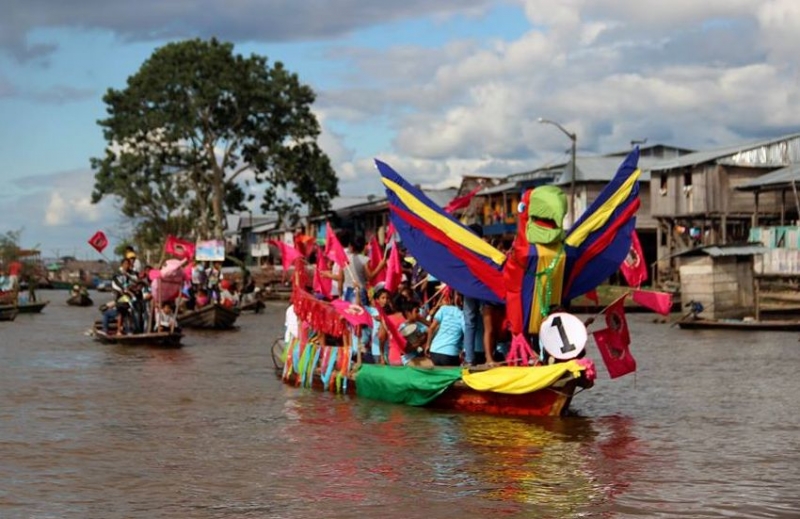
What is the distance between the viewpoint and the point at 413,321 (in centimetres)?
1653

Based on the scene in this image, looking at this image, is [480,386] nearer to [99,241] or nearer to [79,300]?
[99,241]

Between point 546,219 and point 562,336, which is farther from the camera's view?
point 546,219

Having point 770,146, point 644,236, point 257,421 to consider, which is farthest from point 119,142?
point 257,421

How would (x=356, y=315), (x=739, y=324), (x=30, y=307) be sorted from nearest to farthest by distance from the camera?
(x=356, y=315), (x=739, y=324), (x=30, y=307)

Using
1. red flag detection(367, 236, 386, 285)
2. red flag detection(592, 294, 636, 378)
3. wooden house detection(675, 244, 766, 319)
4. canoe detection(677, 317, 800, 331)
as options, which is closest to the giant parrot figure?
red flag detection(592, 294, 636, 378)

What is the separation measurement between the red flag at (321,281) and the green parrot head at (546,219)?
496 cm

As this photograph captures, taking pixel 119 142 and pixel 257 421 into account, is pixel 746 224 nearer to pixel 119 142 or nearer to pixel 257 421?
pixel 119 142

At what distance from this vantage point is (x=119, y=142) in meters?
56.4

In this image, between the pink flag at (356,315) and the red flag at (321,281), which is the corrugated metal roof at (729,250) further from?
the pink flag at (356,315)

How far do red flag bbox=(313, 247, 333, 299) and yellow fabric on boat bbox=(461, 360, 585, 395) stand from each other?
4.75 metres

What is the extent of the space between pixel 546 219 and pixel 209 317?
70.8 feet

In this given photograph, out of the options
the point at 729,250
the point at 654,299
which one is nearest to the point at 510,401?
the point at 654,299

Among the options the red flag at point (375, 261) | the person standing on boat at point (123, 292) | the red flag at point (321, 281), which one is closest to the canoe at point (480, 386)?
the red flag at point (375, 261)

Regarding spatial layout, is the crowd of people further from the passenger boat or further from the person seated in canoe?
the person seated in canoe
